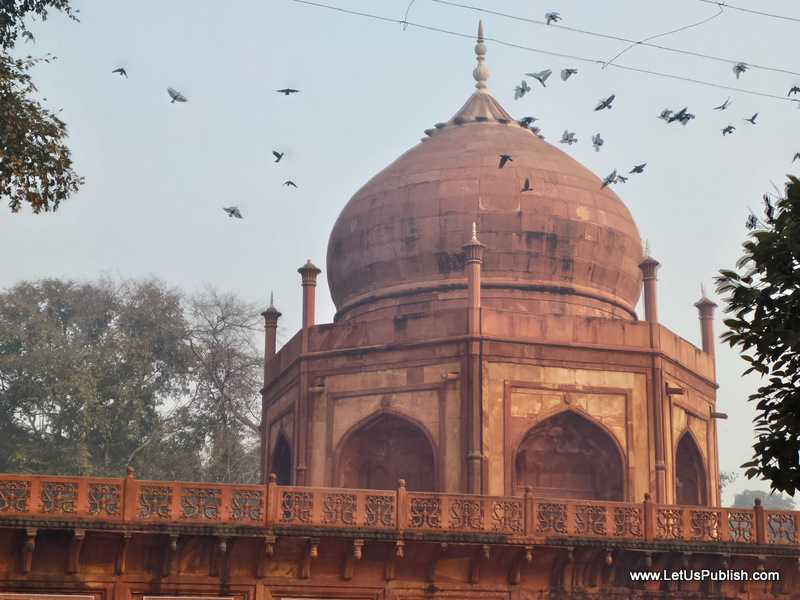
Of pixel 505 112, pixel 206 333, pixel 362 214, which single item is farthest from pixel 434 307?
pixel 206 333

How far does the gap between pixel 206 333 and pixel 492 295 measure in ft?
51.9

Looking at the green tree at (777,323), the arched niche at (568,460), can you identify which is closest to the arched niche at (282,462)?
the arched niche at (568,460)

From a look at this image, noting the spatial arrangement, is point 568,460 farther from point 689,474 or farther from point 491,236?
point 491,236

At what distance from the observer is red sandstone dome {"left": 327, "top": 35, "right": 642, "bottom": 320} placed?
966 inches

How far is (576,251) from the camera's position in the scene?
980 inches

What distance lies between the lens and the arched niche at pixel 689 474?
24.1 meters

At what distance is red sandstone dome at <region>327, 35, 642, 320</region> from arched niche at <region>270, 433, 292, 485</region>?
9.09 ft

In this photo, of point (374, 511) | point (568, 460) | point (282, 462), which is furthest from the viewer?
point (282, 462)

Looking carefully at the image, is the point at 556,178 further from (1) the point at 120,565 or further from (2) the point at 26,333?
(2) the point at 26,333

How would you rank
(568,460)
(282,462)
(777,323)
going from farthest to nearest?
1. (282,462)
2. (568,460)
3. (777,323)

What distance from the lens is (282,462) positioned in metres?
25.3

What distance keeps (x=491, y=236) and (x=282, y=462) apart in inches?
218

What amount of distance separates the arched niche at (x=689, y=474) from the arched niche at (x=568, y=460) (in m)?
2.08

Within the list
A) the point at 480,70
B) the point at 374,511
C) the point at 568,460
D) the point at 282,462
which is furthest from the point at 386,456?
the point at 480,70
